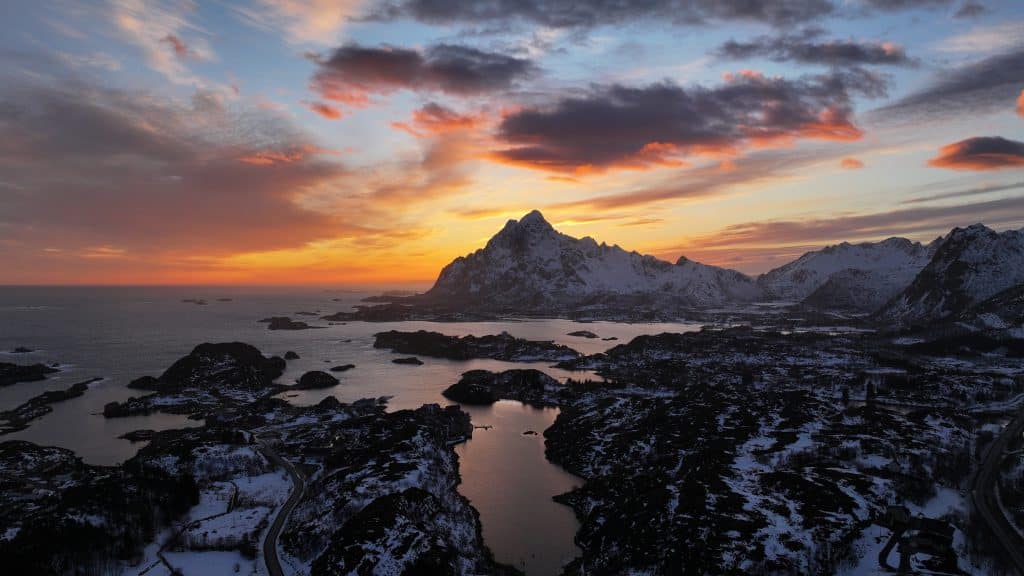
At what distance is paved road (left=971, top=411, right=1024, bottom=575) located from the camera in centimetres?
4662

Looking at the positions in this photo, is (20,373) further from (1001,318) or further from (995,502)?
(1001,318)

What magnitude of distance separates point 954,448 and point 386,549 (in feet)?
230

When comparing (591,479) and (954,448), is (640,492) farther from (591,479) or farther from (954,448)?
(954,448)

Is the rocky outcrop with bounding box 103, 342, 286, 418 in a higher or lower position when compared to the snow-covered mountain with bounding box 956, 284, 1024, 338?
lower

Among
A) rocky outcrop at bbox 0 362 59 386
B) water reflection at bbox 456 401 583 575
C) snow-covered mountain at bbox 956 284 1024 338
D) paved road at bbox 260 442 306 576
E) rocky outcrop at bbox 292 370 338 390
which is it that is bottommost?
water reflection at bbox 456 401 583 575

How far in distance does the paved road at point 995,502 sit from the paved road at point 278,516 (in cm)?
5735

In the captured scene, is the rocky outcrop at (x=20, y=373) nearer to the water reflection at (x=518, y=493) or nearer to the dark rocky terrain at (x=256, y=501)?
the dark rocky terrain at (x=256, y=501)

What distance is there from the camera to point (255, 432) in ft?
292

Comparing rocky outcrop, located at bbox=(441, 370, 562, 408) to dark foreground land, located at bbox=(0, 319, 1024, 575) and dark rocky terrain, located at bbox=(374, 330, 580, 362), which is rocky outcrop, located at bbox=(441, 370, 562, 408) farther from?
dark rocky terrain, located at bbox=(374, 330, 580, 362)

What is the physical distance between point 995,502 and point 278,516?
7028 cm

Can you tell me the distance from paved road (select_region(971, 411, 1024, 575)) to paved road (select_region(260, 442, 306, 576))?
57346mm

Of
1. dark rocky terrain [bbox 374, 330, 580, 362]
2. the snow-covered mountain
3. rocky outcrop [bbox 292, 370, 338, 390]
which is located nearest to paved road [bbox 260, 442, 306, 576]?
rocky outcrop [bbox 292, 370, 338, 390]

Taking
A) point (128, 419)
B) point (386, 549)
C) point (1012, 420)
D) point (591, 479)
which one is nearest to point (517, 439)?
point (591, 479)

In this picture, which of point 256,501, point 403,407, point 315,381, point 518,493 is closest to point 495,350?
point 315,381
